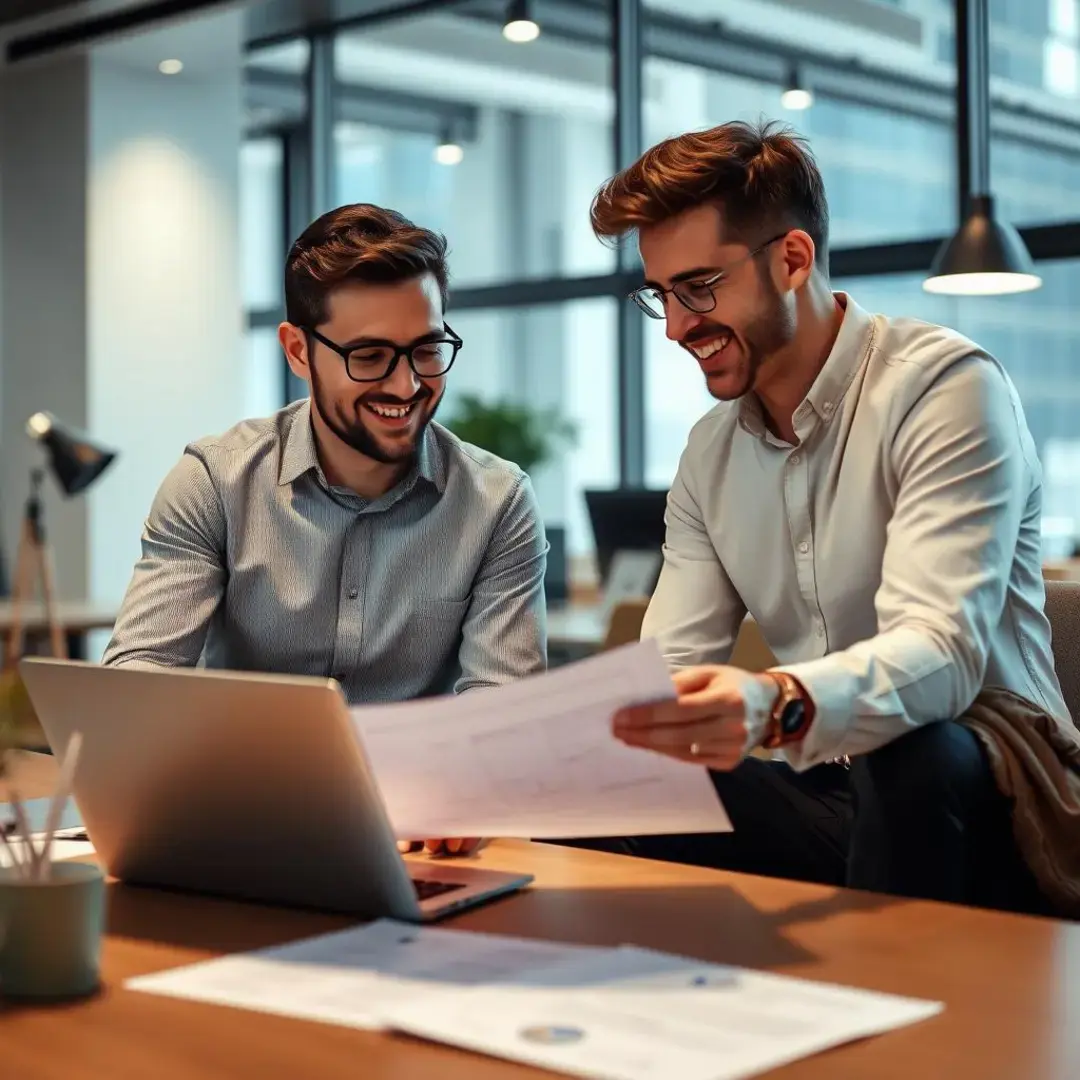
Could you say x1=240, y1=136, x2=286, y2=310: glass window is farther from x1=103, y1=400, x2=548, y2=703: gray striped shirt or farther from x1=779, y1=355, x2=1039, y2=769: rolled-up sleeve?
x1=779, y1=355, x2=1039, y2=769: rolled-up sleeve

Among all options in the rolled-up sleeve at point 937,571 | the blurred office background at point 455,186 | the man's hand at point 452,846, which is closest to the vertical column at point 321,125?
the blurred office background at point 455,186

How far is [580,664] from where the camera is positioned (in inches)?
42.9

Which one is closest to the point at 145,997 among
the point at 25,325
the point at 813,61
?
the point at 813,61

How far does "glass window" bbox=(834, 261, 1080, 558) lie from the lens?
5.14 metres

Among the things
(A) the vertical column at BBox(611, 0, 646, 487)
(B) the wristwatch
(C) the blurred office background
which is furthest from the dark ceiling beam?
(B) the wristwatch

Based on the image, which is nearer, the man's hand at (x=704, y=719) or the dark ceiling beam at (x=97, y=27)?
the man's hand at (x=704, y=719)

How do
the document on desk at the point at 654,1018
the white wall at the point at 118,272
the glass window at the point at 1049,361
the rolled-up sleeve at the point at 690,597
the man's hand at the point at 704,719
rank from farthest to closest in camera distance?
the white wall at the point at 118,272, the glass window at the point at 1049,361, the rolled-up sleeve at the point at 690,597, the man's hand at the point at 704,719, the document on desk at the point at 654,1018

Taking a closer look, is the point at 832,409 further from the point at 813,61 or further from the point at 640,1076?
the point at 813,61

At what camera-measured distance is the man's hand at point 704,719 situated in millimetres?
1147

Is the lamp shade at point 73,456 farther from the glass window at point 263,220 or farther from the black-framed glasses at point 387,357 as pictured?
the black-framed glasses at point 387,357

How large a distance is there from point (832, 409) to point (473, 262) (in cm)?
521

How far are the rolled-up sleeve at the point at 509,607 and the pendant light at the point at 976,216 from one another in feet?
9.21

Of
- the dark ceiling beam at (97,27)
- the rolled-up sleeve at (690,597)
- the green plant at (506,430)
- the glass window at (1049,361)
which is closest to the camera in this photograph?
the rolled-up sleeve at (690,597)

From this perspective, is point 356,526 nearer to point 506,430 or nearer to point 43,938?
point 43,938
